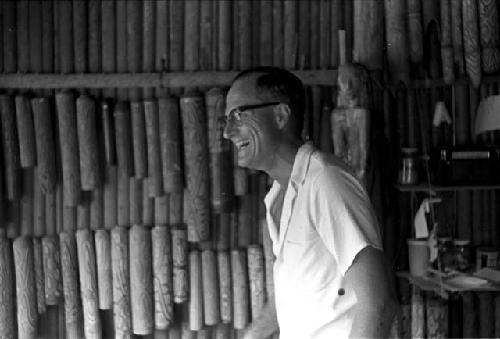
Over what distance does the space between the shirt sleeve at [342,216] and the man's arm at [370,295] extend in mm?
28

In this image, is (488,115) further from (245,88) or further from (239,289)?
(245,88)

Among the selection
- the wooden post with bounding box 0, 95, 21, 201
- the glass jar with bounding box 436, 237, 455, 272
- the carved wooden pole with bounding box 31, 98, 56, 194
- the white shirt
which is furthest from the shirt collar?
the wooden post with bounding box 0, 95, 21, 201

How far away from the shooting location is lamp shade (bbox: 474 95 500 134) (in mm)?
4367

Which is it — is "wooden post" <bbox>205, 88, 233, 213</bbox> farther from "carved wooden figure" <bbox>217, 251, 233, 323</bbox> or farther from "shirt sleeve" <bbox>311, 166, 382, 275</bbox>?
Result: "shirt sleeve" <bbox>311, 166, 382, 275</bbox>

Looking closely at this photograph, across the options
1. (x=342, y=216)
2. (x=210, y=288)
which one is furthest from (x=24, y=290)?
(x=342, y=216)

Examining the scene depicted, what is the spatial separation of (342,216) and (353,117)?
2231 mm

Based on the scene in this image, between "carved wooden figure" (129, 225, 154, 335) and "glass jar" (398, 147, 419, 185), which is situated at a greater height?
"glass jar" (398, 147, 419, 185)

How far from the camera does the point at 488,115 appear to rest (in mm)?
4418

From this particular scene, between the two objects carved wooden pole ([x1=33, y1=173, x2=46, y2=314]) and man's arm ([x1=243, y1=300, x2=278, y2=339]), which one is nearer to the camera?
man's arm ([x1=243, y1=300, x2=278, y2=339])

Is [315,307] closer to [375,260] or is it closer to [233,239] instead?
[375,260]

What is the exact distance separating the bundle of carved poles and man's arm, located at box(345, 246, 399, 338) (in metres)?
2.46

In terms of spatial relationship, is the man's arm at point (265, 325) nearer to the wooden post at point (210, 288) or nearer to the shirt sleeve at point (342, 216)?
the shirt sleeve at point (342, 216)

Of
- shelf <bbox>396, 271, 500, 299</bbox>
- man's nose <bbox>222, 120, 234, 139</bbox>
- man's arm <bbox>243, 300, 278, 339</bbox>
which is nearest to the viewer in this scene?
man's nose <bbox>222, 120, 234, 139</bbox>

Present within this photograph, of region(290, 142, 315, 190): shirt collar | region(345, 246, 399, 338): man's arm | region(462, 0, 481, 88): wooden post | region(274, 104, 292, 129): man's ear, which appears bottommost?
region(345, 246, 399, 338): man's arm
